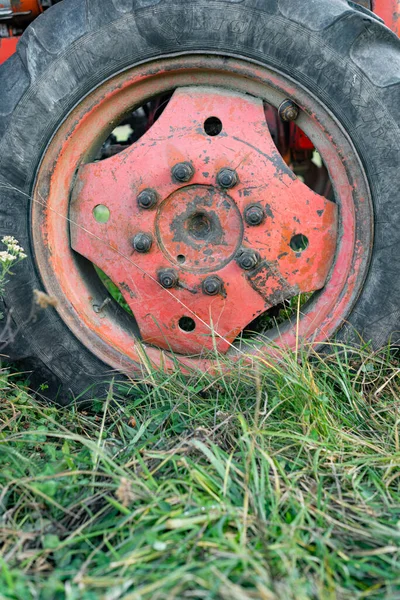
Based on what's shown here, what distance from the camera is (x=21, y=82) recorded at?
1.93 m

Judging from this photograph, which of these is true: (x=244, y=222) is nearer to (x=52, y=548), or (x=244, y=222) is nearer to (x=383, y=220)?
(x=383, y=220)

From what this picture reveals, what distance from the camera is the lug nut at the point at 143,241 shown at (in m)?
2.00

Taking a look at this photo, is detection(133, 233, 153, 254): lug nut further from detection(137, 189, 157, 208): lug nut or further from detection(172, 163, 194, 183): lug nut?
detection(172, 163, 194, 183): lug nut

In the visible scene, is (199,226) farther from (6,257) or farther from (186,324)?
(6,257)

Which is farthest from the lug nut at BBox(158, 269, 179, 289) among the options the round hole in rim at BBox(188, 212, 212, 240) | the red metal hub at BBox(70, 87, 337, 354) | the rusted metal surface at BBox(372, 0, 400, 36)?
the rusted metal surface at BBox(372, 0, 400, 36)

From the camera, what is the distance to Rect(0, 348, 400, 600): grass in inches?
48.9

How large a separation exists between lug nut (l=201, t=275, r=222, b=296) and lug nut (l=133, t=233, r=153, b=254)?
208 mm

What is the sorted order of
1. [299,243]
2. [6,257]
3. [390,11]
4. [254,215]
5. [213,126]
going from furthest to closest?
[299,243] < [390,11] < [213,126] < [254,215] < [6,257]

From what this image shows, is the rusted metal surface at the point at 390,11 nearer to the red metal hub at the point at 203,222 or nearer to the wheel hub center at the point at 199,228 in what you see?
the red metal hub at the point at 203,222

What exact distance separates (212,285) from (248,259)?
5.4 inches

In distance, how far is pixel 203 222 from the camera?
202 cm

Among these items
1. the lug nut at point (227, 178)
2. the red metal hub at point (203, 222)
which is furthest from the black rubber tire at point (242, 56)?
the lug nut at point (227, 178)

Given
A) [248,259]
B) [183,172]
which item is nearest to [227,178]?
[183,172]

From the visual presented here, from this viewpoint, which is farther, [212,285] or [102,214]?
[102,214]
